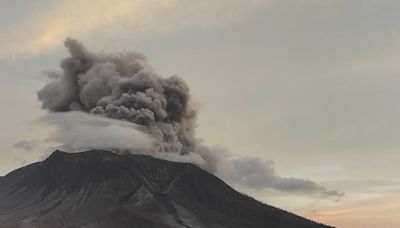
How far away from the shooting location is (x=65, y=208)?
19838cm

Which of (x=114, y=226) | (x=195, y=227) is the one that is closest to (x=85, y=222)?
(x=114, y=226)

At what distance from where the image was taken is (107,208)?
19712cm

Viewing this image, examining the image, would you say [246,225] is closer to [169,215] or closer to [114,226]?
[169,215]

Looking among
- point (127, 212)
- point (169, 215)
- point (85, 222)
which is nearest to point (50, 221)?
point (85, 222)

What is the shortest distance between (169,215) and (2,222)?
52.8 meters

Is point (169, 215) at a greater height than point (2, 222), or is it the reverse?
point (169, 215)

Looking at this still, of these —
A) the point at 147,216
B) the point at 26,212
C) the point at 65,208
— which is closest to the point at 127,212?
the point at 147,216

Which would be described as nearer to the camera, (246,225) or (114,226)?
(114,226)

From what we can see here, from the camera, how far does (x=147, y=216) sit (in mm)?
189875

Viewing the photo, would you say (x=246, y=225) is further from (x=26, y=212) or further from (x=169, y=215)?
(x=26, y=212)

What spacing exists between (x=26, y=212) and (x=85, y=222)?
3013 centimetres

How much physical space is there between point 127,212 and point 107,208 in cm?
979

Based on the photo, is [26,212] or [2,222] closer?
[2,222]

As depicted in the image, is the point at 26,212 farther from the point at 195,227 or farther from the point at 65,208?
the point at 195,227
